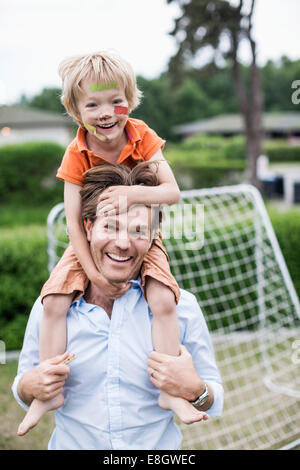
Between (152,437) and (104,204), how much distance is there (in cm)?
101

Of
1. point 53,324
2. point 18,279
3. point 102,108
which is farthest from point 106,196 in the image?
point 18,279

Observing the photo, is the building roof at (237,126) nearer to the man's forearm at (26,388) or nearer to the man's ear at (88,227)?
the man's ear at (88,227)

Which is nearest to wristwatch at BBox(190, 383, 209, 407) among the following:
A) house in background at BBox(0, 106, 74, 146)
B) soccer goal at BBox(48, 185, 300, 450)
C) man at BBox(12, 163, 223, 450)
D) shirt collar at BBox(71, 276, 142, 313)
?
man at BBox(12, 163, 223, 450)

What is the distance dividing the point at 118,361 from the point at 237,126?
5258cm

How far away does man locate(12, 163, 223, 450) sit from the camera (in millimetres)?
1794

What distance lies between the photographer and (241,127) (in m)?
51.2

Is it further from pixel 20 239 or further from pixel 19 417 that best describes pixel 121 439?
pixel 20 239

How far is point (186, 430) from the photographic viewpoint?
4.55m

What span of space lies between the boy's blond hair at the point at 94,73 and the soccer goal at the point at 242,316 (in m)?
2.87

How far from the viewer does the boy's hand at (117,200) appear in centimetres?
175

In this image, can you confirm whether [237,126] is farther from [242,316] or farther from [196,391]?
[196,391]

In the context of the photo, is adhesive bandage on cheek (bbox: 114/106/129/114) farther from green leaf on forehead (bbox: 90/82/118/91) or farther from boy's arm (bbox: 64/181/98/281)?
boy's arm (bbox: 64/181/98/281)

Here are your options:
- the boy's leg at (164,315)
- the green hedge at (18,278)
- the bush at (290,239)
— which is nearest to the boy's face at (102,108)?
the boy's leg at (164,315)

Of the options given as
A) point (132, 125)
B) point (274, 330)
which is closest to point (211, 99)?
point (274, 330)
